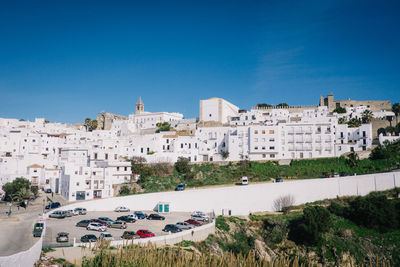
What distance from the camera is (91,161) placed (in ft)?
169

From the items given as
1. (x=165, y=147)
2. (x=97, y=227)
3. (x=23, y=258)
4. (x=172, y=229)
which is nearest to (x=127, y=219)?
(x=97, y=227)

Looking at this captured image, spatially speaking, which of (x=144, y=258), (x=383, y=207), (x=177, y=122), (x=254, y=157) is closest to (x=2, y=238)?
(x=144, y=258)

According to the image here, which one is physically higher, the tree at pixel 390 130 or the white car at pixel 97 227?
the tree at pixel 390 130

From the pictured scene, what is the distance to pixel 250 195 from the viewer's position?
140 ft

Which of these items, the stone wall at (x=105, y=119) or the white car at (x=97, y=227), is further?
the stone wall at (x=105, y=119)

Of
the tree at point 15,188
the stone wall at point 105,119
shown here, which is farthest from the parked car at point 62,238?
the stone wall at point 105,119

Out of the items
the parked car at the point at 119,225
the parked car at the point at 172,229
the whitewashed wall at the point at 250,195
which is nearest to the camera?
the parked car at the point at 172,229

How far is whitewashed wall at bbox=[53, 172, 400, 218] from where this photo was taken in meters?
39.3

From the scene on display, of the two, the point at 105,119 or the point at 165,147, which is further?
the point at 105,119

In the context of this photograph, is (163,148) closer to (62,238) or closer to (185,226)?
(185,226)

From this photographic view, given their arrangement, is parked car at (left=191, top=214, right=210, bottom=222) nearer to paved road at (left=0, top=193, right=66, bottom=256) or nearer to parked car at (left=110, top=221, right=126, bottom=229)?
parked car at (left=110, top=221, right=126, bottom=229)

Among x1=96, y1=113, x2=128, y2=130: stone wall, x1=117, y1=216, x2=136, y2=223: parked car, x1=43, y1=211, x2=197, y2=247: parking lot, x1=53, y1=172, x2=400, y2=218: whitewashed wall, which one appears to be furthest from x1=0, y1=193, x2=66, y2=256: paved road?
x1=96, y1=113, x2=128, y2=130: stone wall

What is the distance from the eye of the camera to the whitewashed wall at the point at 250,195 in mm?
39312

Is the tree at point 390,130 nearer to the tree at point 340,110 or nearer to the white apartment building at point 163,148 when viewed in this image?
the white apartment building at point 163,148
